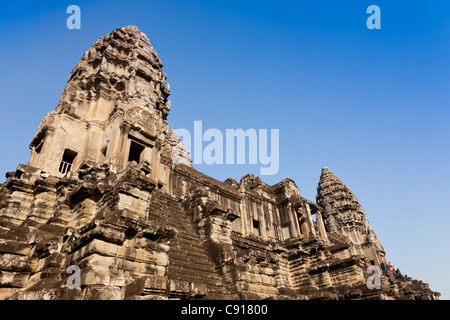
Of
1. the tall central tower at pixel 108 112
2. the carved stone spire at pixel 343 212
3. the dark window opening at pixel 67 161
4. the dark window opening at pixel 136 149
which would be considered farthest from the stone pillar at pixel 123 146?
the carved stone spire at pixel 343 212

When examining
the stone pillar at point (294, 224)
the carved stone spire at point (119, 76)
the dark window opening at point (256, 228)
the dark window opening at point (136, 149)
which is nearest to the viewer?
the dark window opening at point (136, 149)

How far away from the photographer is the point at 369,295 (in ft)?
44.3

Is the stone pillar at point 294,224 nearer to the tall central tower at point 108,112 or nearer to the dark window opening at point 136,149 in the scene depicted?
the tall central tower at point 108,112

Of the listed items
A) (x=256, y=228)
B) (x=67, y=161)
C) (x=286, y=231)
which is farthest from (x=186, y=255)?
(x=286, y=231)

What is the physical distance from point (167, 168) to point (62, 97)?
6991mm

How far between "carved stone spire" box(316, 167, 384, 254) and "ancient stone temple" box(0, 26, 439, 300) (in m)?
17.2

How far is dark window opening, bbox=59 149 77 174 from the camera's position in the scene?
1208cm

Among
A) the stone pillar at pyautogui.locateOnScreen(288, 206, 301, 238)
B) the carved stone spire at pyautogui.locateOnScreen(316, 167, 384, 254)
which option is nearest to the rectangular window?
the stone pillar at pyautogui.locateOnScreen(288, 206, 301, 238)

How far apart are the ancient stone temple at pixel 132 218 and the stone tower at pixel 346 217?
16.1m

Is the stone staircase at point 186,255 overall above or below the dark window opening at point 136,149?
below

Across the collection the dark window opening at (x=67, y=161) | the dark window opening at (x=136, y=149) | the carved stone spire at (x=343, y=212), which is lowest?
the dark window opening at (x=67, y=161)

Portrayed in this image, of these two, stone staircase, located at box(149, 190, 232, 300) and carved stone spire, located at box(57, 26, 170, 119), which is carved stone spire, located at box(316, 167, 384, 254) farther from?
carved stone spire, located at box(57, 26, 170, 119)

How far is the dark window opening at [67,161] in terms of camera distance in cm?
1208
